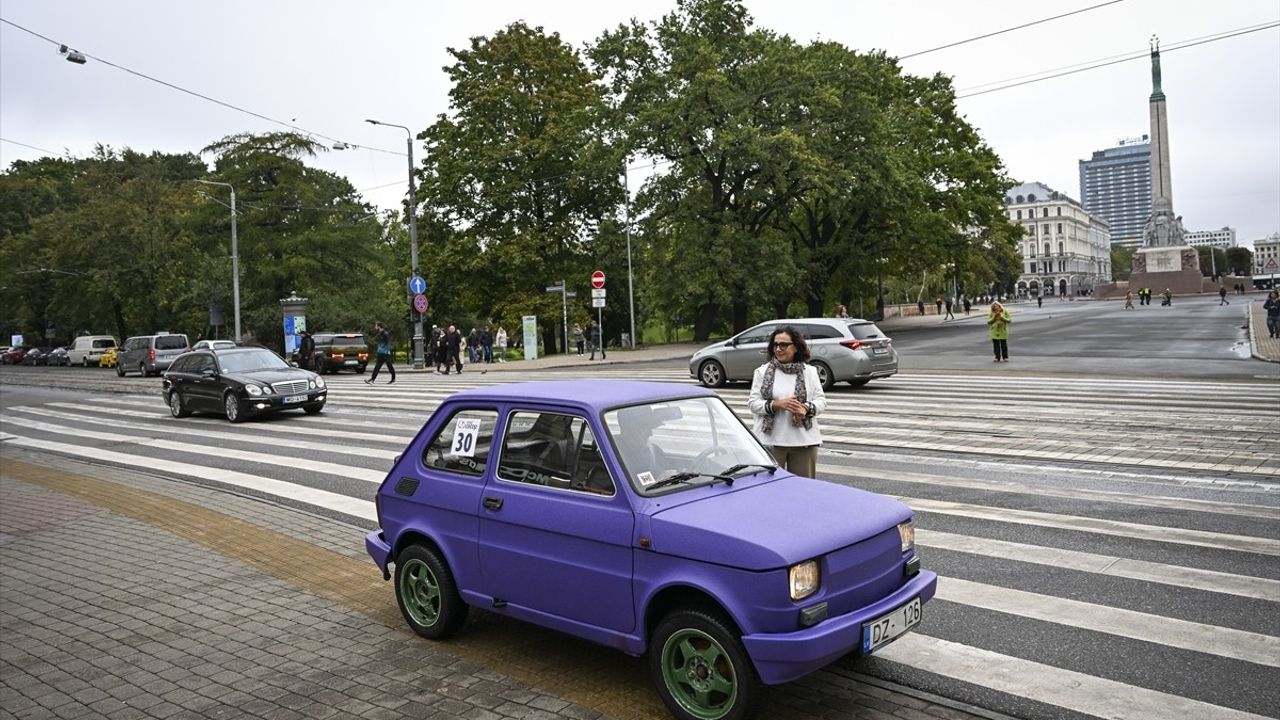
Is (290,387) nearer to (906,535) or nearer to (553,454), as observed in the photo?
(553,454)

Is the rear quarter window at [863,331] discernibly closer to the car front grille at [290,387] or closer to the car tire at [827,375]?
the car tire at [827,375]

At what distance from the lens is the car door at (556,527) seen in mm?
4395

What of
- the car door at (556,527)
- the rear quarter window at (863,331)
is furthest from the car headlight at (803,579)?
the rear quarter window at (863,331)

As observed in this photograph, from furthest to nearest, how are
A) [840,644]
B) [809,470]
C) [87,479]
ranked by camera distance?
[87,479] < [809,470] < [840,644]

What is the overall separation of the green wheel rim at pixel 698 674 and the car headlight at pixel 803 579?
42cm

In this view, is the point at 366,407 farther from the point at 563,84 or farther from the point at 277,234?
the point at 277,234

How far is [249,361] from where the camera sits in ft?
63.1

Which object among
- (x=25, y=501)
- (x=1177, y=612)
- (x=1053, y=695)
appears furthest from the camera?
(x=25, y=501)

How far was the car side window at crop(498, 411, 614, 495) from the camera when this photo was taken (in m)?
4.64

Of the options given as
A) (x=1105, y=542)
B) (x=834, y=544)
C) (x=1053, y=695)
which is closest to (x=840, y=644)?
(x=834, y=544)

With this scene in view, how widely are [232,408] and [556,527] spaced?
624 inches

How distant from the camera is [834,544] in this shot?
13.3 ft

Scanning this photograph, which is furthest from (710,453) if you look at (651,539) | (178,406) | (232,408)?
(178,406)

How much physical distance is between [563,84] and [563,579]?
45.5 m
